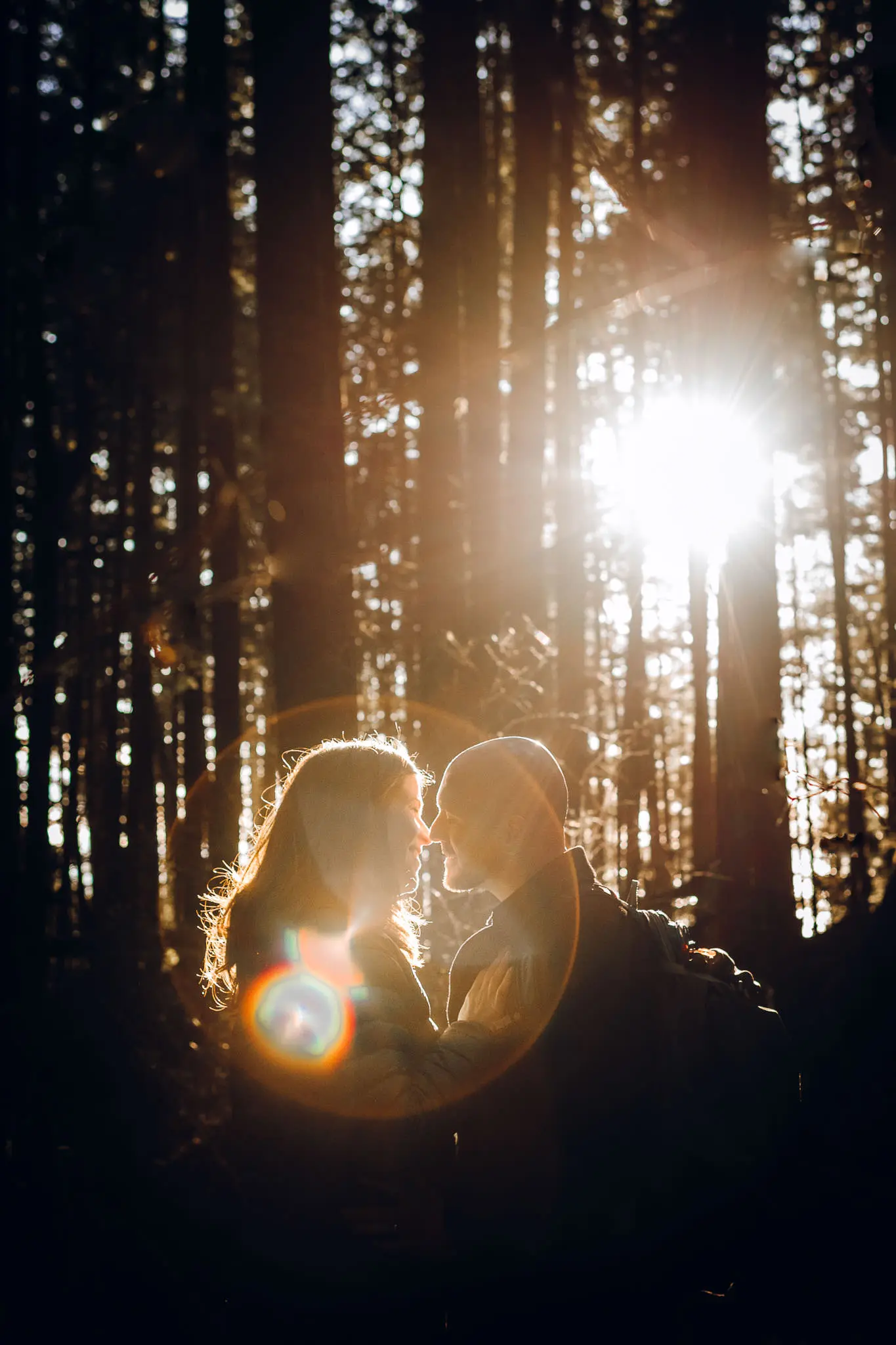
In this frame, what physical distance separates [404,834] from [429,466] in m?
5.45

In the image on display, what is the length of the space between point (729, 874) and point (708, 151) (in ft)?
14.3

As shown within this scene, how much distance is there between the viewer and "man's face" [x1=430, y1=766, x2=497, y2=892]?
8.58 ft

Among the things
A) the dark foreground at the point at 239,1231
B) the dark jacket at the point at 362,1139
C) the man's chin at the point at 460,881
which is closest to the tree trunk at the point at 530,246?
the dark foreground at the point at 239,1231

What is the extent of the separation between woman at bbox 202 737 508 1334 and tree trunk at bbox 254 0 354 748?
7.82 ft

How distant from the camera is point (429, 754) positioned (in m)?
6.89

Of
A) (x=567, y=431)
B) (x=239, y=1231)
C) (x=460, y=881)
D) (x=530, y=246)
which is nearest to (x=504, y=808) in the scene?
(x=460, y=881)

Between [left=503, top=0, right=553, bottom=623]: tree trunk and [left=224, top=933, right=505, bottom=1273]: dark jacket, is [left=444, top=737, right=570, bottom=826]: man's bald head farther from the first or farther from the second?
[left=503, top=0, right=553, bottom=623]: tree trunk

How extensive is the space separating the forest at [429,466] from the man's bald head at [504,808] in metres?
0.96

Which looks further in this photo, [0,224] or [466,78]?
[0,224]

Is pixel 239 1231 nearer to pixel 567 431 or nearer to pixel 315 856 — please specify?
pixel 315 856

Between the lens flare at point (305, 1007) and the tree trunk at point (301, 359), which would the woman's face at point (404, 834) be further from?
the tree trunk at point (301, 359)

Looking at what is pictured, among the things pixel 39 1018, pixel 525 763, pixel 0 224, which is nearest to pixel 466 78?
pixel 0 224

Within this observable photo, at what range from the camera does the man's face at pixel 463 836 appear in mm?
2615

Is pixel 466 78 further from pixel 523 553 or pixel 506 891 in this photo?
pixel 506 891
